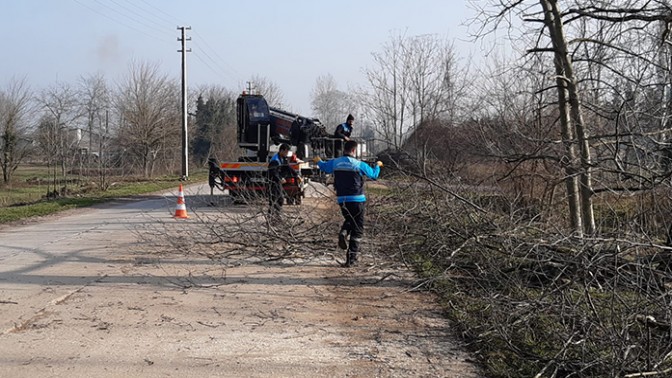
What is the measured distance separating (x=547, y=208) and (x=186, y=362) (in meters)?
6.68

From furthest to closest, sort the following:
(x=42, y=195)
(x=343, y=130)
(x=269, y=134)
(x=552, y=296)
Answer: (x=42, y=195) → (x=269, y=134) → (x=343, y=130) → (x=552, y=296)

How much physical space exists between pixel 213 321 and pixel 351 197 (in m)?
3.19

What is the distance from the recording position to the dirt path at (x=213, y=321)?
481cm

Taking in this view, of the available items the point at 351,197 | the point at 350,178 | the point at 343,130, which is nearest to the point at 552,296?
the point at 351,197

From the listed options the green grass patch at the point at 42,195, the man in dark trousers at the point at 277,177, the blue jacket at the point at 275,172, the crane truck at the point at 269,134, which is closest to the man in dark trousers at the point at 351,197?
the man in dark trousers at the point at 277,177

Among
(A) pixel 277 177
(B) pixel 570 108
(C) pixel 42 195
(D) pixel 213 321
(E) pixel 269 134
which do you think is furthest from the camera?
(C) pixel 42 195

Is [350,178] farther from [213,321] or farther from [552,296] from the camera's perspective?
[552,296]

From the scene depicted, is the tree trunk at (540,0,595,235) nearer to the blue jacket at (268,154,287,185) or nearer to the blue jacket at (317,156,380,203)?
the blue jacket at (317,156,380,203)

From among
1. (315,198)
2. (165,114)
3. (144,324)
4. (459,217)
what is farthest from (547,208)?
(165,114)

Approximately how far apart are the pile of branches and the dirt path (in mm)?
405

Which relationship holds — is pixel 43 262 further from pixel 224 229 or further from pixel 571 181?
pixel 571 181

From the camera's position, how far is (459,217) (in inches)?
317

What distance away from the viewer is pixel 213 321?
19.7 ft

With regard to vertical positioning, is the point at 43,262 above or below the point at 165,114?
below
